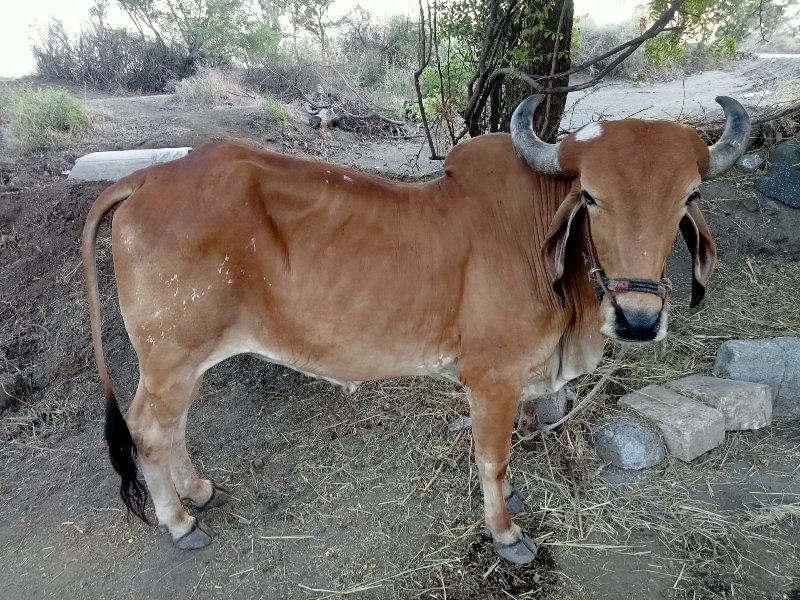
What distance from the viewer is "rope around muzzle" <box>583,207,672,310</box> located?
1808 mm

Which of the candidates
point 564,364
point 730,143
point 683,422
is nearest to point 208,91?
point 564,364

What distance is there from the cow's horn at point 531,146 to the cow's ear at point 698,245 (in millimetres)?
482

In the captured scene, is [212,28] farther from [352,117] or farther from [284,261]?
[284,261]

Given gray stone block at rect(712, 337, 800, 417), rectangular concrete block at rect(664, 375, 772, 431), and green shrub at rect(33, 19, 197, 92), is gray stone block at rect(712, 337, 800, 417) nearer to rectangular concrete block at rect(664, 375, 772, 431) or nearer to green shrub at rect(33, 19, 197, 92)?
rectangular concrete block at rect(664, 375, 772, 431)

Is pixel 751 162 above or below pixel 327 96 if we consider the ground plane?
below

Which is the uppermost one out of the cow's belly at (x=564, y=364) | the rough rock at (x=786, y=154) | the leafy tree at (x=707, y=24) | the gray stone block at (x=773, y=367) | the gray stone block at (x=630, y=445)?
the leafy tree at (x=707, y=24)

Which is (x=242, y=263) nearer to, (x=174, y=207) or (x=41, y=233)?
(x=174, y=207)

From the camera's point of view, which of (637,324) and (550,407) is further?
(550,407)

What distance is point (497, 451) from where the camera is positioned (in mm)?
2348

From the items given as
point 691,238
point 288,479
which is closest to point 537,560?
point 288,479

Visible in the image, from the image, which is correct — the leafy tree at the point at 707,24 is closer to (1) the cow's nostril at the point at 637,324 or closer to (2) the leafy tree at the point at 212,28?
(1) the cow's nostril at the point at 637,324

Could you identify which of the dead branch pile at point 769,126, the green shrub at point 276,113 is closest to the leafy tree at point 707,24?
the dead branch pile at point 769,126

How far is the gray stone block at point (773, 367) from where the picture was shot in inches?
127

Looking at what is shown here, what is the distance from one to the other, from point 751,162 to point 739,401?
9.31 feet
